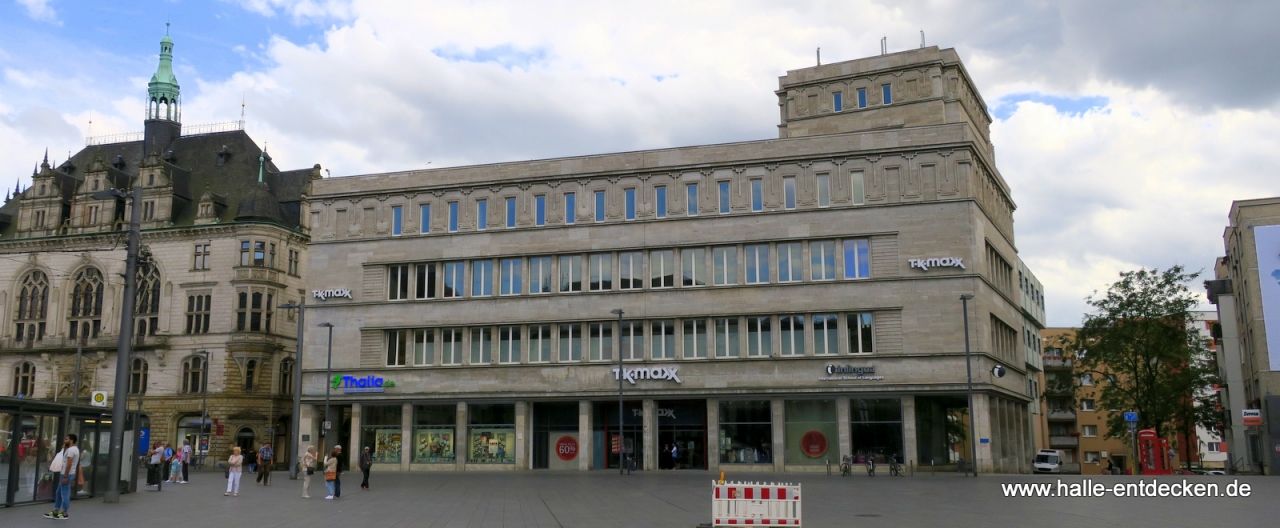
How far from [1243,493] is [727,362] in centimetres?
2546

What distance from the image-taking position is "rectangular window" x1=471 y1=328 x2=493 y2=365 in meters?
57.4

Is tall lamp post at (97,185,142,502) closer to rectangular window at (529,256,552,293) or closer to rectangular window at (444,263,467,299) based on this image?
rectangular window at (529,256,552,293)

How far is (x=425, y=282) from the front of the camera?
5884cm

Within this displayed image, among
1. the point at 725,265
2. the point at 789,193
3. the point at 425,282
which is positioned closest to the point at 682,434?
the point at 725,265

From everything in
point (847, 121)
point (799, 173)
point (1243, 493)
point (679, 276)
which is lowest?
point (1243, 493)

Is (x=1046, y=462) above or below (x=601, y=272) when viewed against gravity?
below

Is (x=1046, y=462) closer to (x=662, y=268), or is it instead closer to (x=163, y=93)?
(x=662, y=268)

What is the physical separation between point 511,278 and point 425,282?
16.4 feet

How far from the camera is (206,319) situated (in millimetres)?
76812

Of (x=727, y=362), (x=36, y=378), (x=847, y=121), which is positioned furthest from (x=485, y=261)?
(x=36, y=378)

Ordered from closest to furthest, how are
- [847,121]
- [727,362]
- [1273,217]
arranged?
[727,362] < [1273,217] < [847,121]

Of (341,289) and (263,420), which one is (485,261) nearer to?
(341,289)

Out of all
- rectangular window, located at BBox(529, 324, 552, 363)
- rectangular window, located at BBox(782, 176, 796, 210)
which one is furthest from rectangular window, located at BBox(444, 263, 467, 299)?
rectangular window, located at BBox(782, 176, 796, 210)

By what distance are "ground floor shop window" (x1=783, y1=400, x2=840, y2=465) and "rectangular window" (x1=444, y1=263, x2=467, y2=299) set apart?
18.3 m
